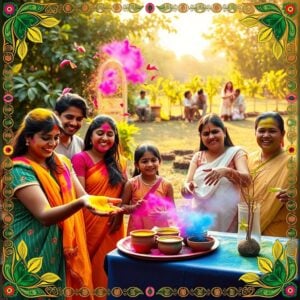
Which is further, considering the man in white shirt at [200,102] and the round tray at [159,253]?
the man in white shirt at [200,102]

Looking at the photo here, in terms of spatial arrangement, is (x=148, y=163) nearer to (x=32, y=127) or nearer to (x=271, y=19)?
(x=32, y=127)

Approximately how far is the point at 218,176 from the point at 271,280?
663 millimetres

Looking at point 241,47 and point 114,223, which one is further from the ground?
Result: point 241,47

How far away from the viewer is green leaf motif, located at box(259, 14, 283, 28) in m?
2.21

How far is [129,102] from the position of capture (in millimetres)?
3574

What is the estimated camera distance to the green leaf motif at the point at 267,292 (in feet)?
6.46

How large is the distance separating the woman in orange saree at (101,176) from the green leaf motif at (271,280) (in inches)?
38.7

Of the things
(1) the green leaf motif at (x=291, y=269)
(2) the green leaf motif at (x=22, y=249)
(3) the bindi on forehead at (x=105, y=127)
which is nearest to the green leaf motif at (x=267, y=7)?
(3) the bindi on forehead at (x=105, y=127)

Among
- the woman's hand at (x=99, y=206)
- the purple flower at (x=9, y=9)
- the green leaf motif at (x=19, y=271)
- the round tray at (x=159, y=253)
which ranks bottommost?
the green leaf motif at (x=19, y=271)

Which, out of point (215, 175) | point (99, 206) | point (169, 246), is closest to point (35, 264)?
point (99, 206)

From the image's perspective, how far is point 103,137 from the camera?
245 cm

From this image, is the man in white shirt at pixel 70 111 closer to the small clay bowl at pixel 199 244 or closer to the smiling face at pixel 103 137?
the smiling face at pixel 103 137

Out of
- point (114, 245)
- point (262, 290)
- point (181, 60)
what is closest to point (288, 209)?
point (262, 290)

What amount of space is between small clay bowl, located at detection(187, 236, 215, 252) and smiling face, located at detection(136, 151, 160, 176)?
1.99 ft
